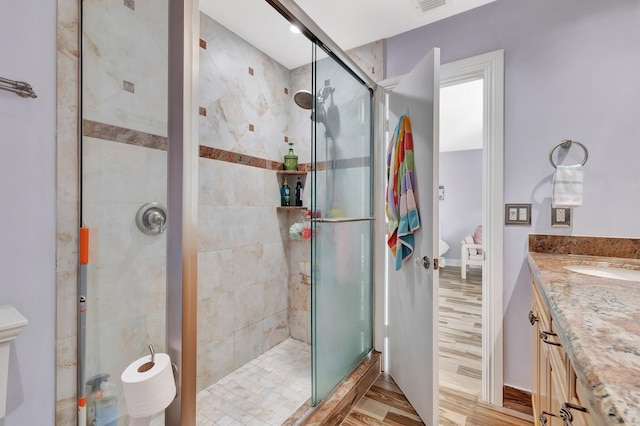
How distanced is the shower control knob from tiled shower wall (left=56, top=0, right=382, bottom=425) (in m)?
0.03

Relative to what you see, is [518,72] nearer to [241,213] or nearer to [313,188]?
[313,188]

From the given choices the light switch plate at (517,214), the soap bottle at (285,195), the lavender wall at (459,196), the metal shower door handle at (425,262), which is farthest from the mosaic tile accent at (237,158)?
the lavender wall at (459,196)

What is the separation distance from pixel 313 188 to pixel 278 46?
58.6 inches

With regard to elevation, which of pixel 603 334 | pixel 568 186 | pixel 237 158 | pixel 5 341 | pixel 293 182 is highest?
pixel 237 158

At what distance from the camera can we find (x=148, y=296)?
1062mm

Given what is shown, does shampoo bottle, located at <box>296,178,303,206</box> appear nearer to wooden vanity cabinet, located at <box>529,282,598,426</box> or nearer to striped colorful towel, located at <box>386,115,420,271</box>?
striped colorful towel, located at <box>386,115,420,271</box>

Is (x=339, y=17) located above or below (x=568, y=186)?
above

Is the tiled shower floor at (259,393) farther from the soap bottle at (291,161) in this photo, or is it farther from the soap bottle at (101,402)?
the soap bottle at (291,161)

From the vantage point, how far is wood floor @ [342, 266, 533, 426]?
1588 millimetres

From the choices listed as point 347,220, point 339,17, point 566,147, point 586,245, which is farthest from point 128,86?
point 586,245

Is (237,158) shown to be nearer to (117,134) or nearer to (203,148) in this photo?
(203,148)

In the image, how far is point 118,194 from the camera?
1063 mm

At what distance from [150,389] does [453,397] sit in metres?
1.82

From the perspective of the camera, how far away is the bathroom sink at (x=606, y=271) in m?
1.15
